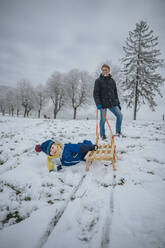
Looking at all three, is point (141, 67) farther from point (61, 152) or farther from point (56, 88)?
point (56, 88)

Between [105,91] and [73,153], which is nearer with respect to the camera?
[73,153]

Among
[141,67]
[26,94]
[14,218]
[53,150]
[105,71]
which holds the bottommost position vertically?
[14,218]

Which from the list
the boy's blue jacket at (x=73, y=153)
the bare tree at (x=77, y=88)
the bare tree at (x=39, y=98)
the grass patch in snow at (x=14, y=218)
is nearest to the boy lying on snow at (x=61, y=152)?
the boy's blue jacket at (x=73, y=153)

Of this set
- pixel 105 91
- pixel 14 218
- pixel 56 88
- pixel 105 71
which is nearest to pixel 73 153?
pixel 14 218

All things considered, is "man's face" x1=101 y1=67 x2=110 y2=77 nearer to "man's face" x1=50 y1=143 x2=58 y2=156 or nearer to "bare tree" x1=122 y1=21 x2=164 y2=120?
"man's face" x1=50 y1=143 x2=58 y2=156

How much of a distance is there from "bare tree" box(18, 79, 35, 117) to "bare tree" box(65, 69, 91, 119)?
47.8 ft

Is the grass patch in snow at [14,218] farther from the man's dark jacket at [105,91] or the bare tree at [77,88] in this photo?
the bare tree at [77,88]

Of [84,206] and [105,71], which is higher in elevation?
[105,71]

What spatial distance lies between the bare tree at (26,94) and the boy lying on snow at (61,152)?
112 ft

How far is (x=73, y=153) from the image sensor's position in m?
3.18

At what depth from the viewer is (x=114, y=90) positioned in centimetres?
531

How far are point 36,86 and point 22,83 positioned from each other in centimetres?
388

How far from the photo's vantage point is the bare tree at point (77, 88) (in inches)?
962

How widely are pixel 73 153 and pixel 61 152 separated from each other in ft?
1.11
